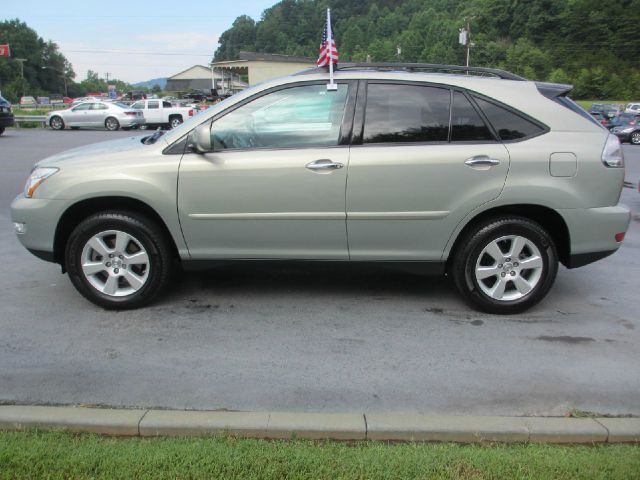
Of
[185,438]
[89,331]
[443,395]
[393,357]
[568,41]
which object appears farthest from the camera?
[568,41]

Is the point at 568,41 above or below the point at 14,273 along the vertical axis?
above

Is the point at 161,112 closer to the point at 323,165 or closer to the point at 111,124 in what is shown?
the point at 111,124

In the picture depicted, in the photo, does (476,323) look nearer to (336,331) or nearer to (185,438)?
(336,331)

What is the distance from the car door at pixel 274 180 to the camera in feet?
13.7

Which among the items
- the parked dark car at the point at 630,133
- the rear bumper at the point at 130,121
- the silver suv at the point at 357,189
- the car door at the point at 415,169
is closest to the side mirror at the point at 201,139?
the silver suv at the point at 357,189

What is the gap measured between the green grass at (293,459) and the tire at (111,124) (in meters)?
28.6

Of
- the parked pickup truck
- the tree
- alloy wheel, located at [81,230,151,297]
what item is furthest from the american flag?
the tree

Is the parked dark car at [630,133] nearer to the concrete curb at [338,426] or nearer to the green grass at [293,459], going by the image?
the concrete curb at [338,426]

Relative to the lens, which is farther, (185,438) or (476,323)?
(476,323)

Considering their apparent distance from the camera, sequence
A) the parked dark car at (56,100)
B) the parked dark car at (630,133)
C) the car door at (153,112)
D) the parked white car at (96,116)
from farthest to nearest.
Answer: the parked dark car at (56,100), the car door at (153,112), the parked white car at (96,116), the parked dark car at (630,133)

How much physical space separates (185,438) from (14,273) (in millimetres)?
3547

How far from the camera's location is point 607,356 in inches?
148

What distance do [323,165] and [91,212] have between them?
1845 mm

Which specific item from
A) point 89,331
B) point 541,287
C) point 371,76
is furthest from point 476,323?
point 89,331
